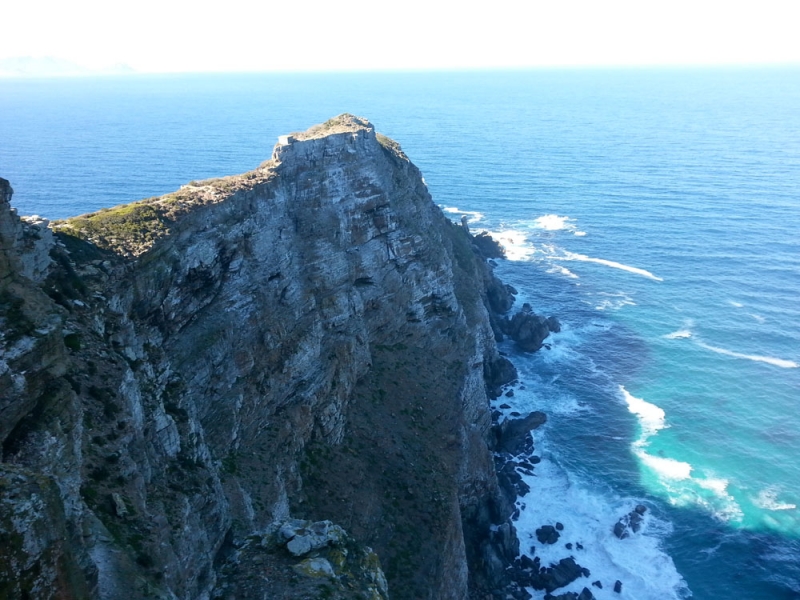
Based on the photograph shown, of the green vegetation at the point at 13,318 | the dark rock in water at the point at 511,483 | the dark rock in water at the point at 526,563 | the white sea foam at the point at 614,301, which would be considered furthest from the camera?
the white sea foam at the point at 614,301

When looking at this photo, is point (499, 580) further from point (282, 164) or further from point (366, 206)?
point (282, 164)

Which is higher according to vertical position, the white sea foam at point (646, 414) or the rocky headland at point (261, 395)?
the rocky headland at point (261, 395)

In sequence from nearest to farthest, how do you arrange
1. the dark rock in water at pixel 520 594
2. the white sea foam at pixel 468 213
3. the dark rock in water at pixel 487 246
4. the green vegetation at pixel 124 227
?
1. the green vegetation at pixel 124 227
2. the dark rock in water at pixel 520 594
3. the dark rock in water at pixel 487 246
4. the white sea foam at pixel 468 213

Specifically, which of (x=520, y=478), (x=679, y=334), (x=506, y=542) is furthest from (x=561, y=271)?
(x=506, y=542)

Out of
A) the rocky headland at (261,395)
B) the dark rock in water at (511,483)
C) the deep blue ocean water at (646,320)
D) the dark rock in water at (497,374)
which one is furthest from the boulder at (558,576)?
the dark rock in water at (497,374)

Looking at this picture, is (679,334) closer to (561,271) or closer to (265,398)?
(561,271)

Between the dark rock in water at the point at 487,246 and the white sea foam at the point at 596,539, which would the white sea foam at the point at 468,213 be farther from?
the white sea foam at the point at 596,539

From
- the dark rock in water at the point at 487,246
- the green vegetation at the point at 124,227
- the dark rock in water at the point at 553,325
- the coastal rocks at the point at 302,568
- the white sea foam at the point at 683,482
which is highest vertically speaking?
the green vegetation at the point at 124,227
